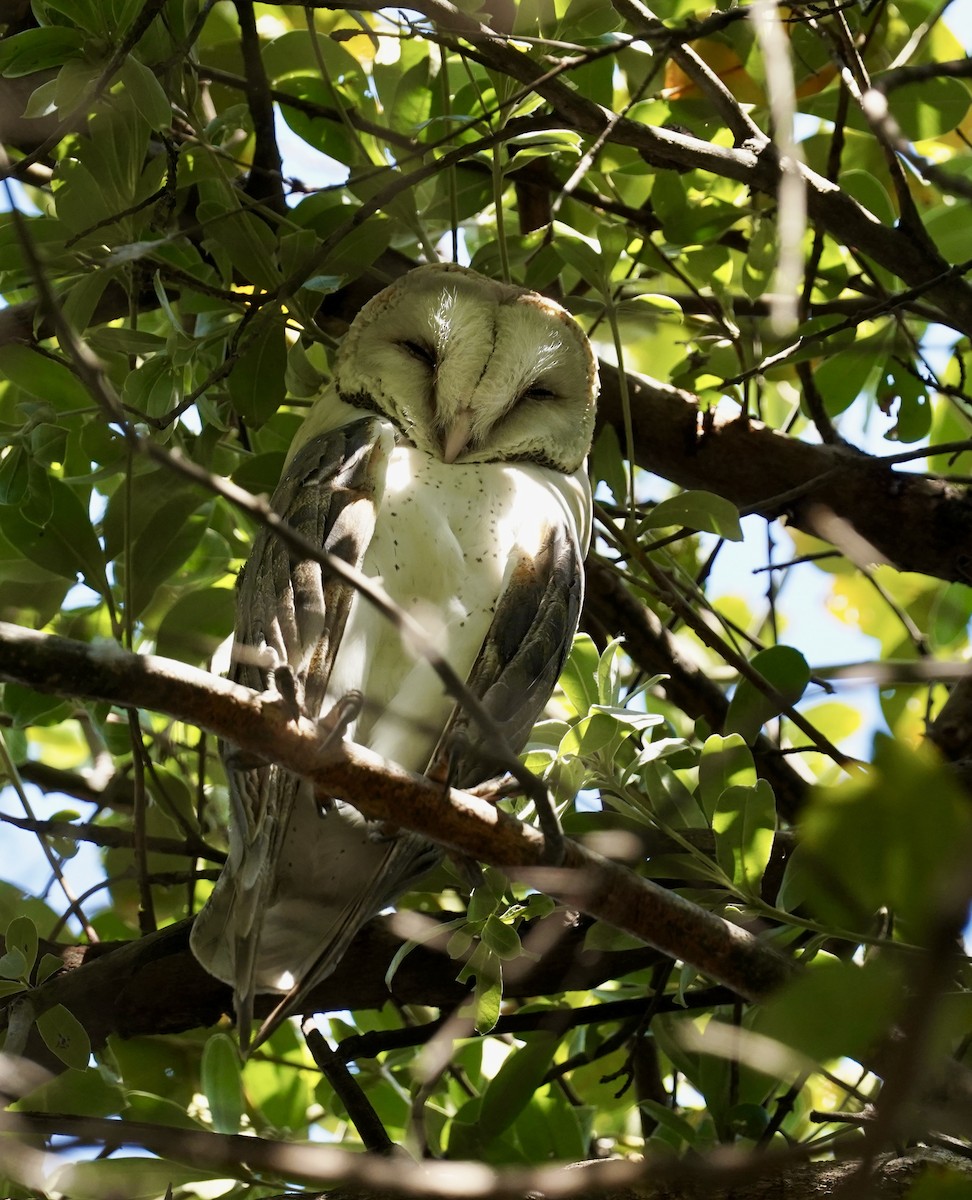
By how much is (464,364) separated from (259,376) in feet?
1.10

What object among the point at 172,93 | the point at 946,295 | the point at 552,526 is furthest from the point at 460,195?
the point at 946,295

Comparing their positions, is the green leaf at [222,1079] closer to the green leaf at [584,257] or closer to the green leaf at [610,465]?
the green leaf at [610,465]

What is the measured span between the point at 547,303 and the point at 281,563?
73cm

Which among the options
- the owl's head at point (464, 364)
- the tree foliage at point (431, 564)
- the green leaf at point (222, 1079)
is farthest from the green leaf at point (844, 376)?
the green leaf at point (222, 1079)

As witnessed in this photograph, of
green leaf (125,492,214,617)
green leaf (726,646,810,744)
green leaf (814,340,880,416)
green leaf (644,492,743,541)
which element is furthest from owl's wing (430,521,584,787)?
green leaf (814,340,880,416)

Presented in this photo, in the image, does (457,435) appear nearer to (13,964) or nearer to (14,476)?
(14,476)

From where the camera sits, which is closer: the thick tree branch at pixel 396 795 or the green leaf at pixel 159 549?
the thick tree branch at pixel 396 795

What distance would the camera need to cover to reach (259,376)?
1915mm

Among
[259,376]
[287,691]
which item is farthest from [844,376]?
[287,691]

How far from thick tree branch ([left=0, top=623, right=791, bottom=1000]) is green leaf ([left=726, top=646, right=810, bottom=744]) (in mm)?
456

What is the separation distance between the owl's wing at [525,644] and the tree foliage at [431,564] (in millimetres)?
68

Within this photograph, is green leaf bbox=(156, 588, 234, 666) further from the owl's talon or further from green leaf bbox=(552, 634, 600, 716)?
the owl's talon

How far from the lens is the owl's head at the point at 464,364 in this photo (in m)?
1.97

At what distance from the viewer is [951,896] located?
521mm
